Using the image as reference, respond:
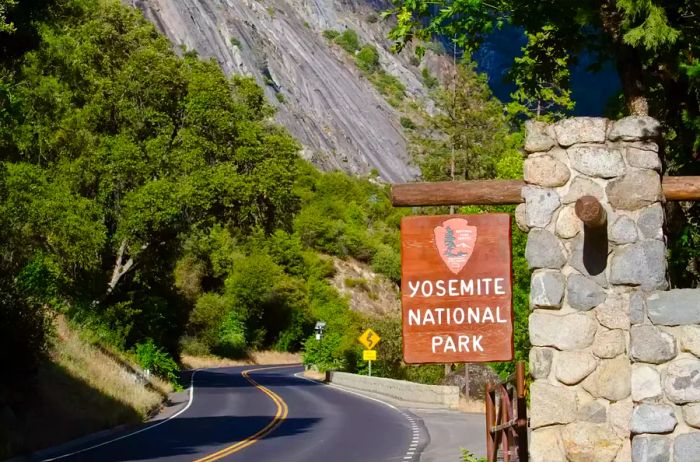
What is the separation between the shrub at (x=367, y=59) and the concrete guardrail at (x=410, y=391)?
147454 mm

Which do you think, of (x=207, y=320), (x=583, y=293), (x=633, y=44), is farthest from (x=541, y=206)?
(x=207, y=320)

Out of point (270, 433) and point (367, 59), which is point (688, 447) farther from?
point (367, 59)

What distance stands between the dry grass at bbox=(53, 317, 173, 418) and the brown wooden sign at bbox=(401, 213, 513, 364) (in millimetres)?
22016

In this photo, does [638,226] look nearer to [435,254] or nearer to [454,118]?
[435,254]

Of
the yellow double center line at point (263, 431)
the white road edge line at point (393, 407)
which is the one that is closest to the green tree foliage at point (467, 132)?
the white road edge line at point (393, 407)

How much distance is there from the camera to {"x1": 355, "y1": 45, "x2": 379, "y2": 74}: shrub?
629 feet

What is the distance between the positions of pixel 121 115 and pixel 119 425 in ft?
57.8

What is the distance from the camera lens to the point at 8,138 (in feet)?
120

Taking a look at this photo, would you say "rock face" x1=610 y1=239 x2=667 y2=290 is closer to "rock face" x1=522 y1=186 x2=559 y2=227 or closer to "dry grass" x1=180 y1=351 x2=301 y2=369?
"rock face" x1=522 y1=186 x2=559 y2=227

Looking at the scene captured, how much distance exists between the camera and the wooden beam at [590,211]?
8172 millimetres

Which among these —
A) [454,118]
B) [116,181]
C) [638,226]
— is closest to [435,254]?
[638,226]

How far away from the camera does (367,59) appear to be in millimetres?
193250

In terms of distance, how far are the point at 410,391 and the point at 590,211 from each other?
3209cm

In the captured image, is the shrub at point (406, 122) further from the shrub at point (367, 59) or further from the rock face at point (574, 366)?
the rock face at point (574, 366)
